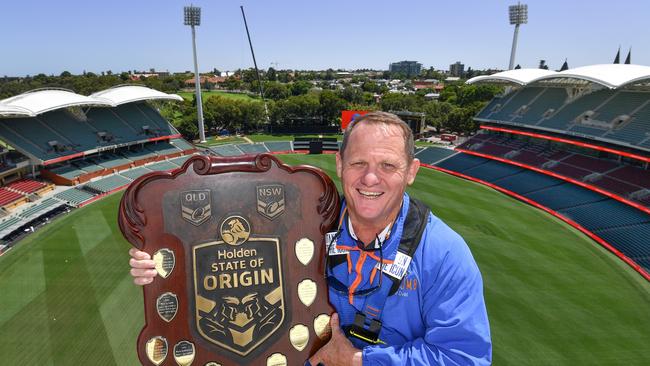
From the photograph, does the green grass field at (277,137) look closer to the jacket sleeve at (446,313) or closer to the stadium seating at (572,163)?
the stadium seating at (572,163)

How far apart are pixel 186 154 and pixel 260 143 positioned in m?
11.2

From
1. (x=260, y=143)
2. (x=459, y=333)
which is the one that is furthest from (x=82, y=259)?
(x=260, y=143)

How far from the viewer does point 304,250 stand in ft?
12.5

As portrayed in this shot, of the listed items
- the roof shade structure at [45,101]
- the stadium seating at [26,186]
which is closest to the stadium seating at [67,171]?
the stadium seating at [26,186]

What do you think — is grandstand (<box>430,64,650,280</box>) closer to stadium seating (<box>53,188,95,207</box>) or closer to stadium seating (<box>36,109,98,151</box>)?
stadium seating (<box>53,188,95,207</box>)

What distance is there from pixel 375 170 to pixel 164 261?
2603mm

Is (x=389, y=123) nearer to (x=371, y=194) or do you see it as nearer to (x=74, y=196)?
(x=371, y=194)

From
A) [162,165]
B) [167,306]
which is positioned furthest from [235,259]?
[162,165]

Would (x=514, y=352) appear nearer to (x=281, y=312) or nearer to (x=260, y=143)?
(x=281, y=312)

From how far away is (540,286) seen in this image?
54.0ft

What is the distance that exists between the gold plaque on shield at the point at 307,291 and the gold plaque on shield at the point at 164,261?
4.89 ft


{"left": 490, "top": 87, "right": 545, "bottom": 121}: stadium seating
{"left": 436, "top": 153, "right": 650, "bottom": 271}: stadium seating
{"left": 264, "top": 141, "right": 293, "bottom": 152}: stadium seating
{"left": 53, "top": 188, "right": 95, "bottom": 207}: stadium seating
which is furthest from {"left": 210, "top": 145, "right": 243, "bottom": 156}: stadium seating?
{"left": 490, "top": 87, "right": 545, "bottom": 121}: stadium seating

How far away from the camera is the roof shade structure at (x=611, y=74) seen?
2437cm

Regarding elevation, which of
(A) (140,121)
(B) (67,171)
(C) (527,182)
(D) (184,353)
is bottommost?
(C) (527,182)
